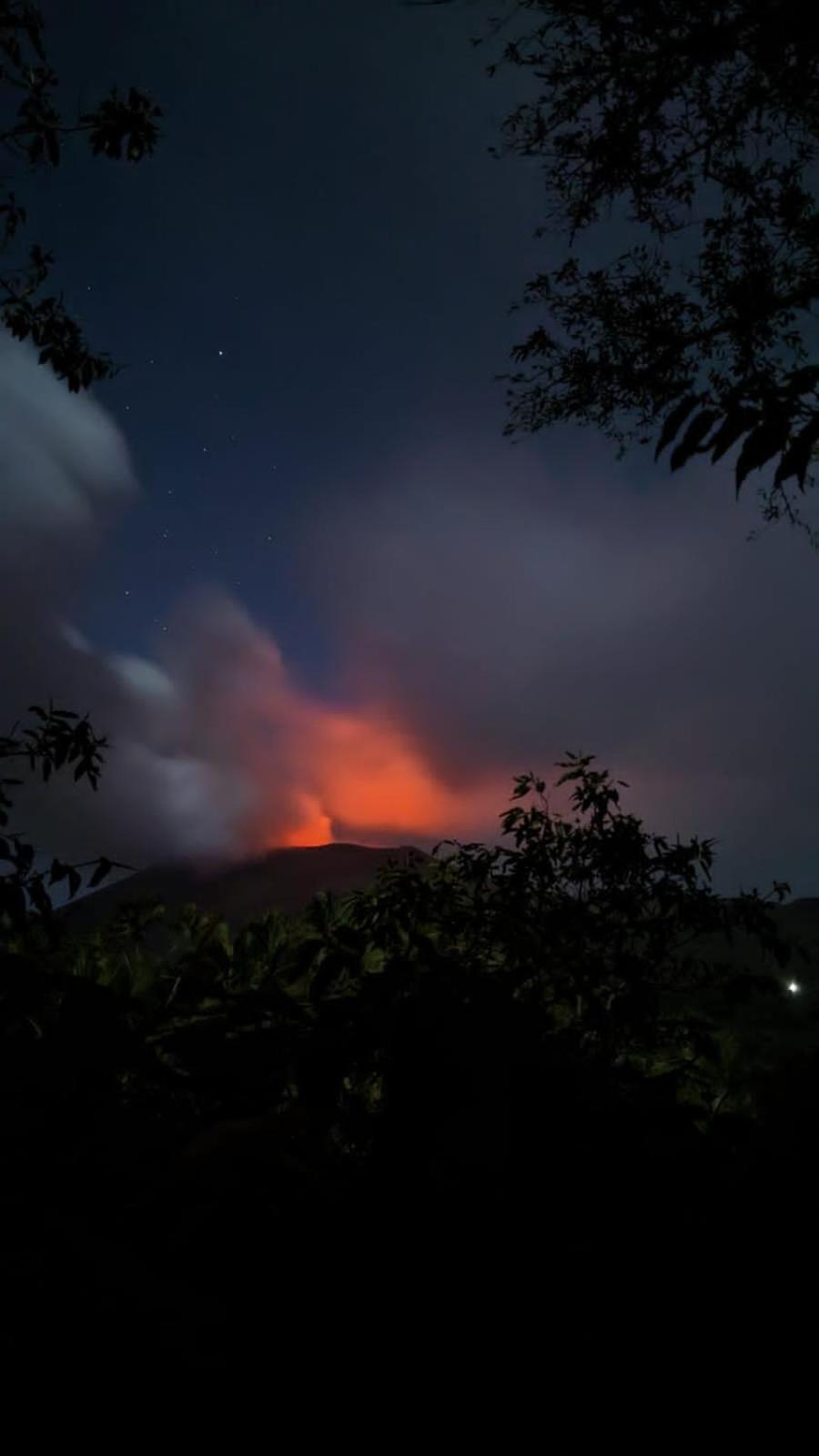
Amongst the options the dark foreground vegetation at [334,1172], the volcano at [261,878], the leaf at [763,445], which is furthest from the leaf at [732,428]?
the volcano at [261,878]

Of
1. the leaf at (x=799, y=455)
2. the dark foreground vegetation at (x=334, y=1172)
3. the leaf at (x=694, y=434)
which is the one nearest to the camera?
the dark foreground vegetation at (x=334, y=1172)

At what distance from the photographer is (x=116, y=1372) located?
2.70 ft

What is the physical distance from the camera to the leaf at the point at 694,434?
1.73 metres

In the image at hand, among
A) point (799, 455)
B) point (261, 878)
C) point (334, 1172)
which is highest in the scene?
point (261, 878)

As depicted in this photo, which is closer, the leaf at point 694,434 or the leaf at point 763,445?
the leaf at point 763,445

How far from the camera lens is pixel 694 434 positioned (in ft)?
5.76

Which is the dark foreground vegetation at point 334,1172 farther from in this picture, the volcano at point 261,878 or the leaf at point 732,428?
the volcano at point 261,878

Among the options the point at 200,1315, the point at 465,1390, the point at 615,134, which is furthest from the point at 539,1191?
the point at 615,134

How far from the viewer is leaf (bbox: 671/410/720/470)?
1731 millimetres

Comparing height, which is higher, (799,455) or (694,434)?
(694,434)


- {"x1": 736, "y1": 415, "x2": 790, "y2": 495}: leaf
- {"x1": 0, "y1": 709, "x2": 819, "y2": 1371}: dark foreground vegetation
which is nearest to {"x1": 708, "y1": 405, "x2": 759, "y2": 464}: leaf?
{"x1": 736, "y1": 415, "x2": 790, "y2": 495}: leaf

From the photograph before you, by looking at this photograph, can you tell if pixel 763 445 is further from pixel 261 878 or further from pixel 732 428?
pixel 261 878

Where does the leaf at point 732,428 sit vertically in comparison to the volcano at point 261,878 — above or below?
below

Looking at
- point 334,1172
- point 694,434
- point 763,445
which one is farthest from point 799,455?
point 334,1172
